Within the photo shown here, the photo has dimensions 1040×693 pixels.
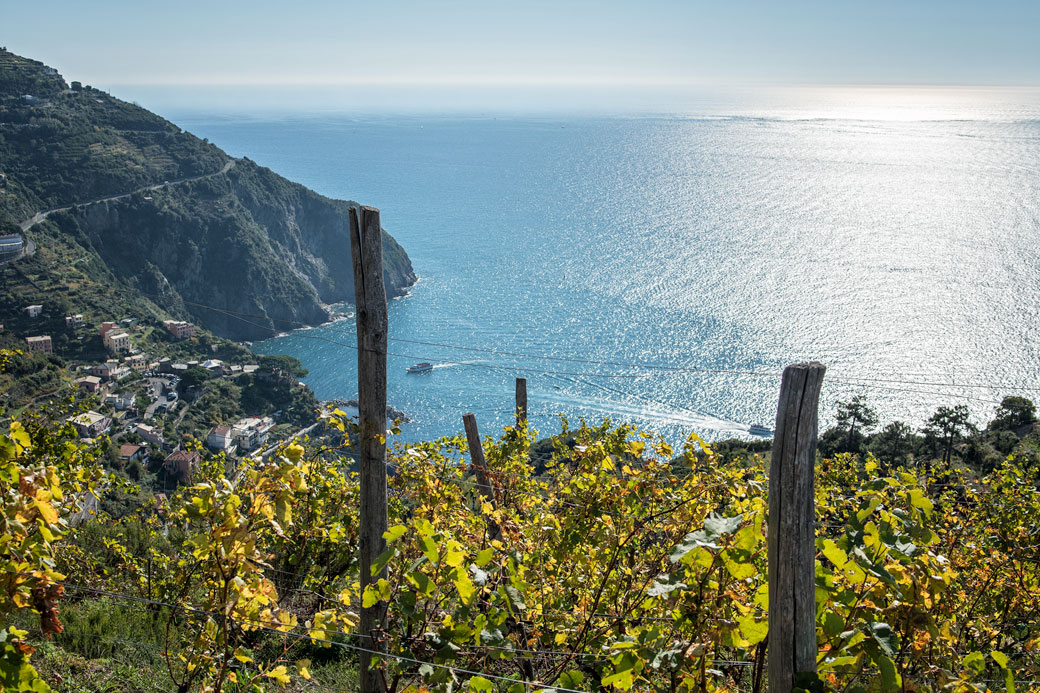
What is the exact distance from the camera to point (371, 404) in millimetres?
2889

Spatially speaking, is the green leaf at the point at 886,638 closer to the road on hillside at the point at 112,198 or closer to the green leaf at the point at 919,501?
the green leaf at the point at 919,501

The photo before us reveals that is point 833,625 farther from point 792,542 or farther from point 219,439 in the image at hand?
point 219,439

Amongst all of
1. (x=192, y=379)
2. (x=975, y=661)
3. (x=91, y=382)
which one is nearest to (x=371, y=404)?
(x=975, y=661)

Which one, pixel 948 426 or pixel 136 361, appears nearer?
pixel 948 426

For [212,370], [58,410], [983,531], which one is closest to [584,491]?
[983,531]

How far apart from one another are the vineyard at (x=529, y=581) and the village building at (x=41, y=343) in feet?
113

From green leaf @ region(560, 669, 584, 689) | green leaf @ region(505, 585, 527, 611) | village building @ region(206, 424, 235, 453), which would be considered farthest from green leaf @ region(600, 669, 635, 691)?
village building @ region(206, 424, 235, 453)

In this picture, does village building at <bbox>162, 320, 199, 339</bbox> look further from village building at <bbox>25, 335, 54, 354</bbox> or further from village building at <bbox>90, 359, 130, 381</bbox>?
village building at <bbox>25, 335, 54, 354</bbox>

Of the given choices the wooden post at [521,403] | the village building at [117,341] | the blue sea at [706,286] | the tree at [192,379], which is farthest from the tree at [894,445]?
the village building at [117,341]

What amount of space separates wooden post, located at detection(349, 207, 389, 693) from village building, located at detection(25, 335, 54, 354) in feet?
129

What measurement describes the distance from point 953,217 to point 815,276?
26039 mm

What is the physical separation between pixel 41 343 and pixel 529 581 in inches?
1600

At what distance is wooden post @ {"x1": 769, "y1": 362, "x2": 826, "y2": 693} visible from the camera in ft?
6.45

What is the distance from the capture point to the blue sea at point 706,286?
3719 centimetres
